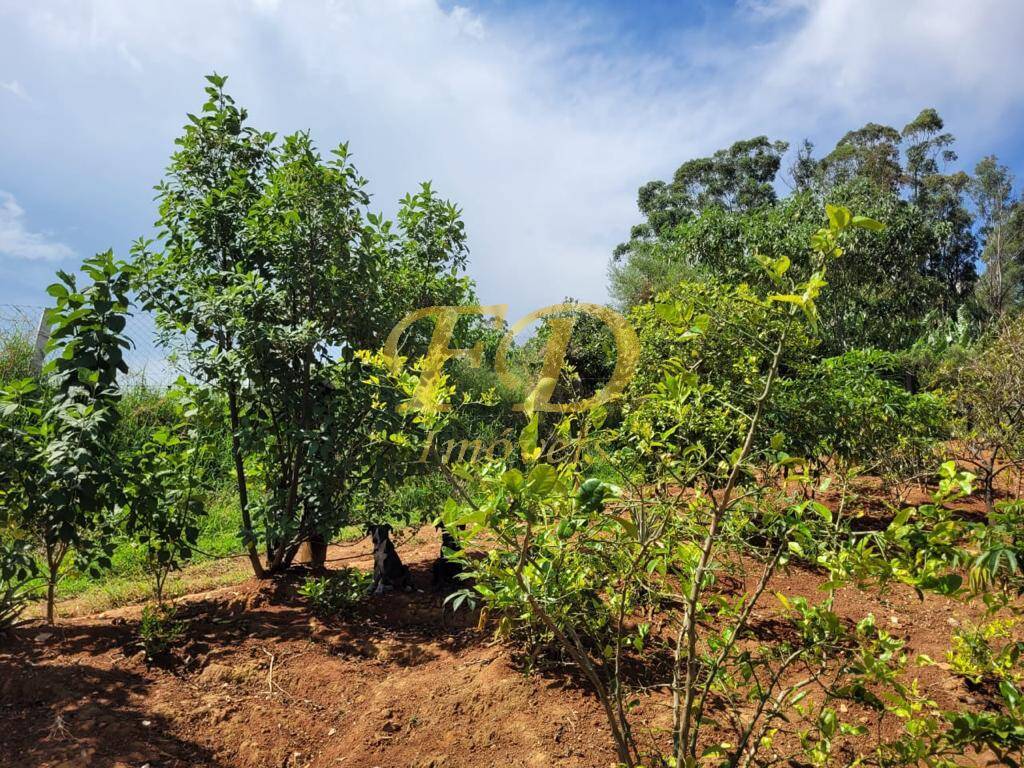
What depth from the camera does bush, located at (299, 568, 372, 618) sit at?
367cm

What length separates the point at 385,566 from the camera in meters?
4.01

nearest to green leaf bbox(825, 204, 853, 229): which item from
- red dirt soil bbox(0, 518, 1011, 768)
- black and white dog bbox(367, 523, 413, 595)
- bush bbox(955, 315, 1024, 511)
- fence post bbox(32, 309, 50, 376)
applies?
red dirt soil bbox(0, 518, 1011, 768)

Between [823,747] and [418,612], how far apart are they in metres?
2.38

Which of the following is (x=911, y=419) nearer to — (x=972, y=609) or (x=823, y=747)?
(x=972, y=609)

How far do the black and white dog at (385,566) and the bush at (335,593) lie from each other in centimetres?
15

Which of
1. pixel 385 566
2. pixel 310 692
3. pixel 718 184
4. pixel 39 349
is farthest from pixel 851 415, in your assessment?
pixel 718 184

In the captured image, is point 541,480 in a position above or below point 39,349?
below

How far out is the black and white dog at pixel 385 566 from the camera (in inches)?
157

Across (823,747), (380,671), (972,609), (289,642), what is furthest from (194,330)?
(972,609)

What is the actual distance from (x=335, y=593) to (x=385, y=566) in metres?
0.37

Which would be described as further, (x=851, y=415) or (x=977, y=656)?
(x=851, y=415)

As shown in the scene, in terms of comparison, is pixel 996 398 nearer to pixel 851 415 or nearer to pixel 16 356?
pixel 851 415

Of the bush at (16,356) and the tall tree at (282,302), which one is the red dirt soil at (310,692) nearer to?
the tall tree at (282,302)

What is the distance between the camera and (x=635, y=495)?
2.08 metres
